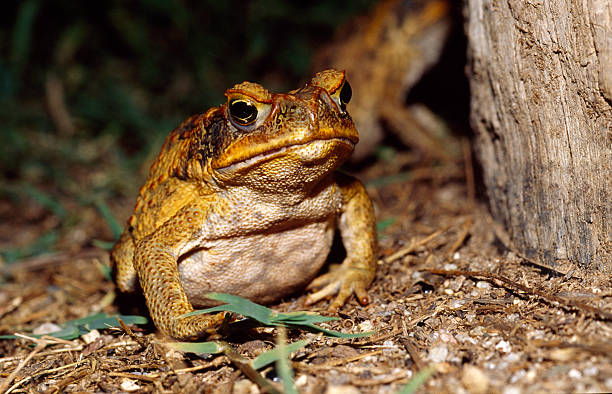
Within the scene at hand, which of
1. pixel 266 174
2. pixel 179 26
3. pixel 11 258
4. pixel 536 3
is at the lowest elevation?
pixel 11 258

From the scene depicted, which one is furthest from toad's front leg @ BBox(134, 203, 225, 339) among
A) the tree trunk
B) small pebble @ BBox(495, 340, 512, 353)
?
the tree trunk

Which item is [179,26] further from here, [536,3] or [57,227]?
[536,3]

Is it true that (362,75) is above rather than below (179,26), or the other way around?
below

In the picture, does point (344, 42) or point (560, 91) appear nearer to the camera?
point (560, 91)

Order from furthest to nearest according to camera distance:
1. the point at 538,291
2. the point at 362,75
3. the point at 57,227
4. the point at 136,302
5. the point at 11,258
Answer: the point at 362,75 < the point at 57,227 < the point at 11,258 < the point at 136,302 < the point at 538,291

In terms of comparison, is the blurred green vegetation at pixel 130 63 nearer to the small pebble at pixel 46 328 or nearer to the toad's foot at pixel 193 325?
the small pebble at pixel 46 328

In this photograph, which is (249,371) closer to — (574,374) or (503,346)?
(503,346)

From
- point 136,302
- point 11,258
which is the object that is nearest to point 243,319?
point 136,302

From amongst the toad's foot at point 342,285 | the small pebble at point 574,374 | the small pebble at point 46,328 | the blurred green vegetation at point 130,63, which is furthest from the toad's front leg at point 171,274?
the blurred green vegetation at point 130,63
